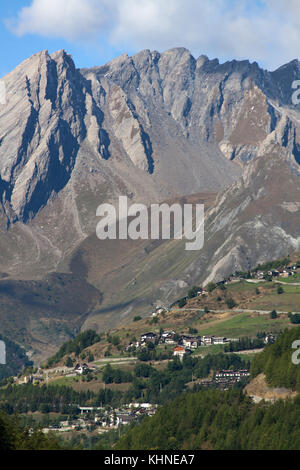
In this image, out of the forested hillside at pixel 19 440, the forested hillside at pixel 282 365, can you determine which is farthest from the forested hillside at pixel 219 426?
the forested hillside at pixel 19 440

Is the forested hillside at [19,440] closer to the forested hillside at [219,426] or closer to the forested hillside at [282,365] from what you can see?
the forested hillside at [219,426]

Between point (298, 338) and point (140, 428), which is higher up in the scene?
point (298, 338)

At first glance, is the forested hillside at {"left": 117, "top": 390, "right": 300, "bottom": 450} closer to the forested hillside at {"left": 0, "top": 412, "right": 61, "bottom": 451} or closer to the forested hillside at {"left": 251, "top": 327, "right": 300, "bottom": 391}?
the forested hillside at {"left": 251, "top": 327, "right": 300, "bottom": 391}

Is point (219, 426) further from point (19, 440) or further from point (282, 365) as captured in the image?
point (19, 440)

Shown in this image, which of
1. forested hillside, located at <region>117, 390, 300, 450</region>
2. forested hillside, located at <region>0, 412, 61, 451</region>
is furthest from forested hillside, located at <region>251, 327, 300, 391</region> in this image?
forested hillside, located at <region>0, 412, 61, 451</region>

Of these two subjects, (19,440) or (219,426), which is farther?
(219,426)

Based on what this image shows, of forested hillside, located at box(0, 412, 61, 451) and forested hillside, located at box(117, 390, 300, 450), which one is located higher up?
forested hillside, located at box(0, 412, 61, 451)

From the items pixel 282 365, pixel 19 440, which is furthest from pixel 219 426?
pixel 19 440

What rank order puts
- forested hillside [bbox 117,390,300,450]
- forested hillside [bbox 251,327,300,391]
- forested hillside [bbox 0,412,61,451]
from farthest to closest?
forested hillside [bbox 251,327,300,391] < forested hillside [bbox 117,390,300,450] < forested hillside [bbox 0,412,61,451]

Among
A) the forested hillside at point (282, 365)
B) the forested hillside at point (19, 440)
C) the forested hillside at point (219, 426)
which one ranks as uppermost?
the forested hillside at point (282, 365)
